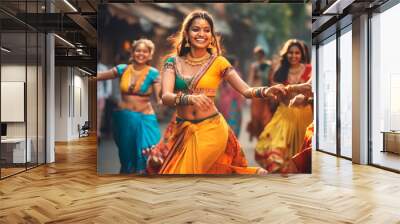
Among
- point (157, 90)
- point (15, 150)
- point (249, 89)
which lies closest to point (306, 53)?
point (249, 89)

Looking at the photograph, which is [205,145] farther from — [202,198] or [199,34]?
[199,34]

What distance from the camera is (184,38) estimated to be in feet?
22.3

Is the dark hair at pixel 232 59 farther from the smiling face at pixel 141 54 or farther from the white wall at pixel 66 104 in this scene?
the white wall at pixel 66 104

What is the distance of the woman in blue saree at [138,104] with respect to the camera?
676 centimetres

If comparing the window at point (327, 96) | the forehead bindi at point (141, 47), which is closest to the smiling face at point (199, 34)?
the forehead bindi at point (141, 47)

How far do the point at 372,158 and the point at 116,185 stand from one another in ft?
18.1

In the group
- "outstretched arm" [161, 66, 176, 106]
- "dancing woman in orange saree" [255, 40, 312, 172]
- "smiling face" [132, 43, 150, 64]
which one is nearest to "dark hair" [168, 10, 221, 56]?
"outstretched arm" [161, 66, 176, 106]

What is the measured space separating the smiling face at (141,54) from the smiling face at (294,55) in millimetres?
2405

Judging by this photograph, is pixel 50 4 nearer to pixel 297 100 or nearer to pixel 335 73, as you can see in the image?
pixel 297 100

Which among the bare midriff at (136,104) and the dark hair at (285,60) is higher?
the dark hair at (285,60)

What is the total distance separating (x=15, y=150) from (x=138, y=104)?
2.57 metres

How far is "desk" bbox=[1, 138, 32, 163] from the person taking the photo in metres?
6.95

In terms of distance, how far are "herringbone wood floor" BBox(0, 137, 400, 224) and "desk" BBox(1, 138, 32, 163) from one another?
38cm

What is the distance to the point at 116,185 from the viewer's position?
20.3 feet
